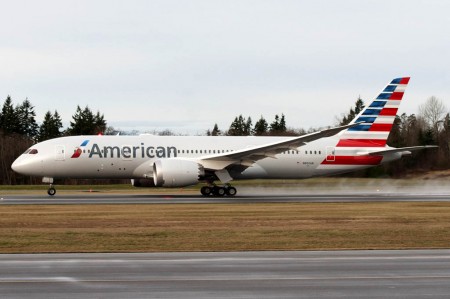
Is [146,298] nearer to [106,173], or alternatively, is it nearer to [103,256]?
[103,256]

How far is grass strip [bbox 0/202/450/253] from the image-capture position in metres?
19.6

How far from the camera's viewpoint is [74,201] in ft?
122

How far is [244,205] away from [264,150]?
25.3 feet

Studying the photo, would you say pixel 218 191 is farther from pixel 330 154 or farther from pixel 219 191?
pixel 330 154

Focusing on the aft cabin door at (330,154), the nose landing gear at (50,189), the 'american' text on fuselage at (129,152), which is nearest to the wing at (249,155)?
the 'american' text on fuselage at (129,152)

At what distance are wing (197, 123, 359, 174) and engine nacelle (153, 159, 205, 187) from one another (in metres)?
1.39

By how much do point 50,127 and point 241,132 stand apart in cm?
3134

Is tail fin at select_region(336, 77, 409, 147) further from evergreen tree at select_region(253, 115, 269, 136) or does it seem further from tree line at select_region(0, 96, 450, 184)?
evergreen tree at select_region(253, 115, 269, 136)

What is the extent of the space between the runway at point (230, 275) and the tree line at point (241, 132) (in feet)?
131

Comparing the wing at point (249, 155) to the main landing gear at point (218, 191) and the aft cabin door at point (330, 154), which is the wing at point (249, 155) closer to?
the main landing gear at point (218, 191)

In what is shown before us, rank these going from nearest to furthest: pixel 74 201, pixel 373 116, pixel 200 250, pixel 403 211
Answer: pixel 200 250 < pixel 403 211 < pixel 74 201 < pixel 373 116

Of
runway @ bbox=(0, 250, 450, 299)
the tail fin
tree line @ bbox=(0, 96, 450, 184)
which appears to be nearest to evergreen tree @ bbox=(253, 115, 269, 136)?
tree line @ bbox=(0, 96, 450, 184)

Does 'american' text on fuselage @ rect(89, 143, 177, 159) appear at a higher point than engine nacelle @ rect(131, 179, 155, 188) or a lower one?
higher

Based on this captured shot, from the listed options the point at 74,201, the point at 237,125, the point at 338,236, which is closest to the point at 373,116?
the point at 74,201
